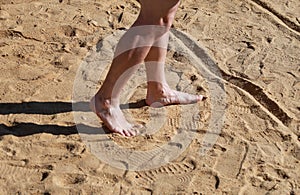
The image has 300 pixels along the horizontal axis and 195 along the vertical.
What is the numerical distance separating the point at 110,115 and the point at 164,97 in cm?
40

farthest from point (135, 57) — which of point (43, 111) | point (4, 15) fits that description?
point (4, 15)

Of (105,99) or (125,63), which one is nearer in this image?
(125,63)

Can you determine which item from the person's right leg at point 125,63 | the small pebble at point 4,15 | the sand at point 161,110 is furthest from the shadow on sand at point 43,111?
the small pebble at point 4,15

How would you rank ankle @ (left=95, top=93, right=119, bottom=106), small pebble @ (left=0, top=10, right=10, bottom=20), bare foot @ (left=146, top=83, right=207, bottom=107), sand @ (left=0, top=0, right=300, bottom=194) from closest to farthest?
sand @ (left=0, top=0, right=300, bottom=194) → ankle @ (left=95, top=93, right=119, bottom=106) → bare foot @ (left=146, top=83, right=207, bottom=107) → small pebble @ (left=0, top=10, right=10, bottom=20)

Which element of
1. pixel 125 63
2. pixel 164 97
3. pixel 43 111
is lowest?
pixel 43 111

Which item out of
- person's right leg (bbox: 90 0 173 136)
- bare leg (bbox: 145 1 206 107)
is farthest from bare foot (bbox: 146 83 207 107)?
person's right leg (bbox: 90 0 173 136)

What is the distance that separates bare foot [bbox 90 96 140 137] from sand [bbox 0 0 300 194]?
6 cm

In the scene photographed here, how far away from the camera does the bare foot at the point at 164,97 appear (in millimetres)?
3883

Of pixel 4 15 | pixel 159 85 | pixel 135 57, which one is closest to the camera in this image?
pixel 135 57

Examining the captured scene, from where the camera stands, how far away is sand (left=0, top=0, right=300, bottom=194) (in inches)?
133

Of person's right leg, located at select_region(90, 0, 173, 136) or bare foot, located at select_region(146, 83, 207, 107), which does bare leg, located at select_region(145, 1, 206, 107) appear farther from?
person's right leg, located at select_region(90, 0, 173, 136)

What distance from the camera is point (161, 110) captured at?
3920 millimetres

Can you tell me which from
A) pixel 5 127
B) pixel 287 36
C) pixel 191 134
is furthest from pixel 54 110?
pixel 287 36

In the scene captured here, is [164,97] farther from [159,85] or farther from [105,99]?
[105,99]
